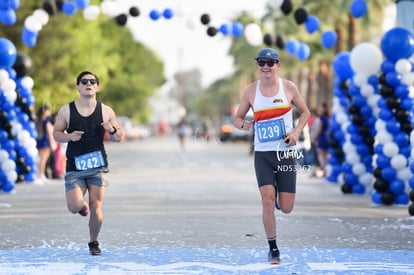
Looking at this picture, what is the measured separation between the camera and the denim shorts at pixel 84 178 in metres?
8.48

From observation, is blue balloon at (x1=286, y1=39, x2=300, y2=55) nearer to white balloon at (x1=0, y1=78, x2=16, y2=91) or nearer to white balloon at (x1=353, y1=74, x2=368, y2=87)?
white balloon at (x1=353, y1=74, x2=368, y2=87)

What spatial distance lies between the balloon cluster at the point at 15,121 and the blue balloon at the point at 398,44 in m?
7.27

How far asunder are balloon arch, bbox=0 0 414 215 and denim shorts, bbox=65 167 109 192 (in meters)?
5.23

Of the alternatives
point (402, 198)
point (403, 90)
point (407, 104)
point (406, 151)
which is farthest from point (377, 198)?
point (403, 90)

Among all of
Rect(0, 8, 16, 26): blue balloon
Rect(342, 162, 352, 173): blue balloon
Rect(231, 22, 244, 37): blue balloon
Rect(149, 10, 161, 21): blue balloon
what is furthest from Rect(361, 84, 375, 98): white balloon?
Rect(231, 22, 244, 37): blue balloon

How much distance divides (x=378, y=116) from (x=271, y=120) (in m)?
6.43

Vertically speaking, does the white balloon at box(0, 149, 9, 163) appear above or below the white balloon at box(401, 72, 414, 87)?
below

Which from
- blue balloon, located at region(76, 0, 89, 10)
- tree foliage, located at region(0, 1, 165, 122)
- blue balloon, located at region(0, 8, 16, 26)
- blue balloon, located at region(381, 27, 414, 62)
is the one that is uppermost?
tree foliage, located at region(0, 1, 165, 122)

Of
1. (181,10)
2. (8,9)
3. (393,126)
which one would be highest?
(181,10)

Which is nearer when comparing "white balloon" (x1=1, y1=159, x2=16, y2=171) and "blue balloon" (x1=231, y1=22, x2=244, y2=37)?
"white balloon" (x1=1, y1=159, x2=16, y2=171)

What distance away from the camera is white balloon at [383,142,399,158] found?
45.1ft

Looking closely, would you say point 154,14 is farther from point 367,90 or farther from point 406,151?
point 406,151

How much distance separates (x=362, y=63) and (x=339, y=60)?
2405 mm

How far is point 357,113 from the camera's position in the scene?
52.9 feet
